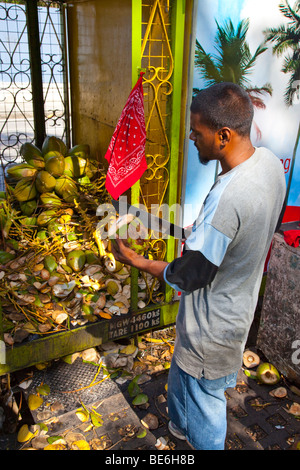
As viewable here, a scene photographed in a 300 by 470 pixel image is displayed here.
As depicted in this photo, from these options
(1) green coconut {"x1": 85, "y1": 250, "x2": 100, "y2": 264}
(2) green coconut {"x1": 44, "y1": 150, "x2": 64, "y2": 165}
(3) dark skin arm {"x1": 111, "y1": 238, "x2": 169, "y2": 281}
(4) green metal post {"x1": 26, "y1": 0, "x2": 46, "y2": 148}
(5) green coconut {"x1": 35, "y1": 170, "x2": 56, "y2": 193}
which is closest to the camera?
(3) dark skin arm {"x1": 111, "y1": 238, "x2": 169, "y2": 281}

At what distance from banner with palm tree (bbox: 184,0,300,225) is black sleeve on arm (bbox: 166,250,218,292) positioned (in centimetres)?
126

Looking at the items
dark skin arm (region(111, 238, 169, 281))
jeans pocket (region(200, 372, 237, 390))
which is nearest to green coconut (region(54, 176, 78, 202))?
dark skin arm (region(111, 238, 169, 281))

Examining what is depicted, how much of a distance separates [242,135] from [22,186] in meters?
2.11

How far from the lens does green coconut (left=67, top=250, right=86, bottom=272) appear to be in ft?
9.55

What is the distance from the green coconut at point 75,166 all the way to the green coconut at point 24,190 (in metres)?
0.31

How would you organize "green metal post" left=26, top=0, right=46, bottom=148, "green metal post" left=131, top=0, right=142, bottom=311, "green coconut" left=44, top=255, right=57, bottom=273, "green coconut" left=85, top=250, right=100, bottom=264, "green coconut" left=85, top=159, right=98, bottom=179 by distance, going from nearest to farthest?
"green metal post" left=131, top=0, right=142, bottom=311 → "green coconut" left=44, top=255, right=57, bottom=273 → "green coconut" left=85, top=250, right=100, bottom=264 → "green coconut" left=85, top=159, right=98, bottom=179 → "green metal post" left=26, top=0, right=46, bottom=148

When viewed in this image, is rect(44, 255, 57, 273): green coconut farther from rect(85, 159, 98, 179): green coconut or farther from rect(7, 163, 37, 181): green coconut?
rect(85, 159, 98, 179): green coconut

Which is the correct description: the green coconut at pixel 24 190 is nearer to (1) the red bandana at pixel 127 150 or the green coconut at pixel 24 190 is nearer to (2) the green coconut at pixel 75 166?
(2) the green coconut at pixel 75 166

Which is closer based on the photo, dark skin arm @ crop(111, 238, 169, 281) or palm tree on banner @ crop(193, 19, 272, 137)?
dark skin arm @ crop(111, 238, 169, 281)

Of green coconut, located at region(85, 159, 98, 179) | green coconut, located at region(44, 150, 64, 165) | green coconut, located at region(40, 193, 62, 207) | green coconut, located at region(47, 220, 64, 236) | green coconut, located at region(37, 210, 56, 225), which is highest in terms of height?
green coconut, located at region(44, 150, 64, 165)

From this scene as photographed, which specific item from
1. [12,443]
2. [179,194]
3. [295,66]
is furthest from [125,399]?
[295,66]

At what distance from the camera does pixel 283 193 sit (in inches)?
67.9

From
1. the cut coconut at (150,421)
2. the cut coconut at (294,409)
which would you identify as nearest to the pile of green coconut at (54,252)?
the cut coconut at (150,421)

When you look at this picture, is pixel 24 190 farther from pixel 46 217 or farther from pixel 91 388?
pixel 91 388
